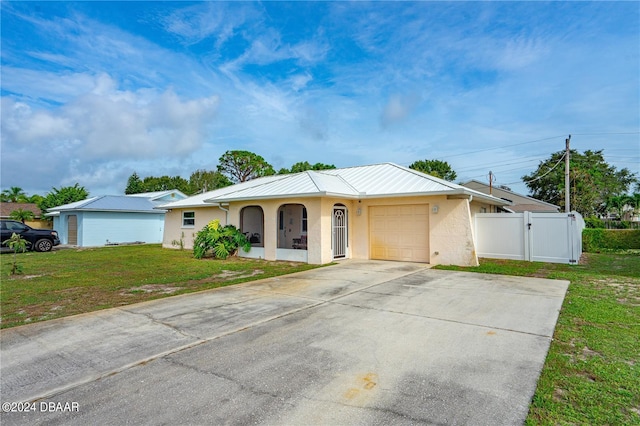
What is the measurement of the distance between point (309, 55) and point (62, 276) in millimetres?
12054

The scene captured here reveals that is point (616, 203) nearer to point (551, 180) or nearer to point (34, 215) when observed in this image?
point (551, 180)

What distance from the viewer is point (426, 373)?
3.42 metres

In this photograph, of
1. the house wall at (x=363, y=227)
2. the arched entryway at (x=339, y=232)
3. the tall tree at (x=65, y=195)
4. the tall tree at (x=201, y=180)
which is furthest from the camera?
the tall tree at (x=201, y=180)

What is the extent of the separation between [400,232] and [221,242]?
758 centimetres

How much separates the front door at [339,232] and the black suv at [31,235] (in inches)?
666

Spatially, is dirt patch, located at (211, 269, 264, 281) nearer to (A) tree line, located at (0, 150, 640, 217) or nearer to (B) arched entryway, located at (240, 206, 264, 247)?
(B) arched entryway, located at (240, 206, 264, 247)

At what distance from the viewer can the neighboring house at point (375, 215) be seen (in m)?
11.2

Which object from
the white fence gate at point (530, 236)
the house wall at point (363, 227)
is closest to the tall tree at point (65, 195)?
the house wall at point (363, 227)

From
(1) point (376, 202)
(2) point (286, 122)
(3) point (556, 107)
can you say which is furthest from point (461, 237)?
(2) point (286, 122)

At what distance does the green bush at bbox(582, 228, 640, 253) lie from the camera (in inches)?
710

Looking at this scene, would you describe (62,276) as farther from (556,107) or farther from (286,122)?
(556,107)

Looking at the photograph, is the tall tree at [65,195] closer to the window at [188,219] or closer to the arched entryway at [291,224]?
the window at [188,219]

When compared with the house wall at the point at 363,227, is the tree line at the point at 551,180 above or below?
above

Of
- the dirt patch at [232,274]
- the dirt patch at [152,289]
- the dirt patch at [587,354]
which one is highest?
the dirt patch at [587,354]
